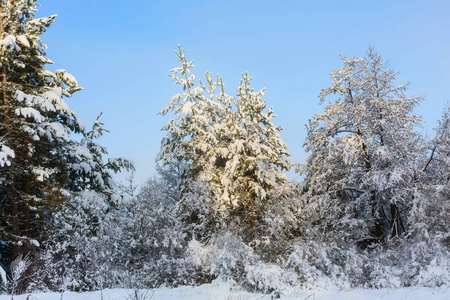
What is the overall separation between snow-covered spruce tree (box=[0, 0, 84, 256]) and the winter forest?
7 centimetres

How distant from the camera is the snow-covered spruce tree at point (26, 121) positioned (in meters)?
15.2

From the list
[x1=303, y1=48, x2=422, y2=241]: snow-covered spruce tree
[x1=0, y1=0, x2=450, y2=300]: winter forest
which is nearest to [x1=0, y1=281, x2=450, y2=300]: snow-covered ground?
[x1=0, y1=0, x2=450, y2=300]: winter forest

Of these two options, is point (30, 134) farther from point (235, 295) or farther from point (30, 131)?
point (235, 295)

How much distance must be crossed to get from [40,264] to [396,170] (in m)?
15.7

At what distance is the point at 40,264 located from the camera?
618 inches

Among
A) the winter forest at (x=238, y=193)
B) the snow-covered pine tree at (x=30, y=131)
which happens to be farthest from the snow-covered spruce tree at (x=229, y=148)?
the snow-covered pine tree at (x=30, y=131)

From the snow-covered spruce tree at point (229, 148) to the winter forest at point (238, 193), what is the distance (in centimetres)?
8

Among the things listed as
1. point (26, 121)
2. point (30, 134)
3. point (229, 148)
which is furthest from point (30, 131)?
point (229, 148)

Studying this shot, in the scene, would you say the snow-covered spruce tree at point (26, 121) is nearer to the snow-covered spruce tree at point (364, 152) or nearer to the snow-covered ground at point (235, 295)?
the snow-covered ground at point (235, 295)

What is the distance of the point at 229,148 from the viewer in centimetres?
1866

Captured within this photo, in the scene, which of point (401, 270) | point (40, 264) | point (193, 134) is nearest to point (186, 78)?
point (193, 134)

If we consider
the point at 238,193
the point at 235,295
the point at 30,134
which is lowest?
the point at 235,295

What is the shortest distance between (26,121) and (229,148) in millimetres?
9511

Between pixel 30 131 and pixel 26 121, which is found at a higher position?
pixel 26 121
